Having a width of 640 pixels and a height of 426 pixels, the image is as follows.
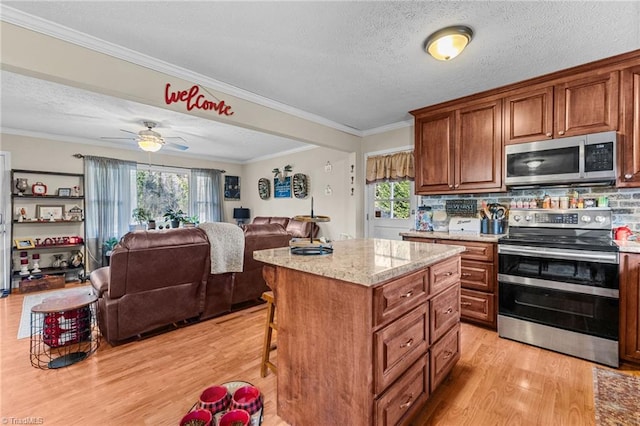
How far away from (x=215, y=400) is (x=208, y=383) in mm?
362

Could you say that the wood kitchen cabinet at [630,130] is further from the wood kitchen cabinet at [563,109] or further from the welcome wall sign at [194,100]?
the welcome wall sign at [194,100]

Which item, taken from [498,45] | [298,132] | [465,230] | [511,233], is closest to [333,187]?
[298,132]

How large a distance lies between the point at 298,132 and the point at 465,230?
8.03 feet

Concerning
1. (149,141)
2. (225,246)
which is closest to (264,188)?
(149,141)

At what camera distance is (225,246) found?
10.0 ft

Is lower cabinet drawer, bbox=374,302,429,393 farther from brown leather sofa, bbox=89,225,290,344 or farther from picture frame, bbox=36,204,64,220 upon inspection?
picture frame, bbox=36,204,64,220

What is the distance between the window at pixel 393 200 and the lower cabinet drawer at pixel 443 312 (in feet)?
7.51

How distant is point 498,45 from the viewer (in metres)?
2.23

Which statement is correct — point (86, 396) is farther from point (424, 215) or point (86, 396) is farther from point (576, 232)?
point (576, 232)

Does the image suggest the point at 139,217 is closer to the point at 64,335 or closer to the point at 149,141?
the point at 149,141

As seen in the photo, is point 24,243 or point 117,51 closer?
point 117,51

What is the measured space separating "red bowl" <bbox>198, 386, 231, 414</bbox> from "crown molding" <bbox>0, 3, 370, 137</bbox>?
2.63 meters

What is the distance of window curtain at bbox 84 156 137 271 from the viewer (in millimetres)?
5230

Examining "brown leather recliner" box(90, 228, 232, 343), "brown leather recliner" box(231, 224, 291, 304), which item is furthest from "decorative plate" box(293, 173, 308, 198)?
"brown leather recliner" box(90, 228, 232, 343)
